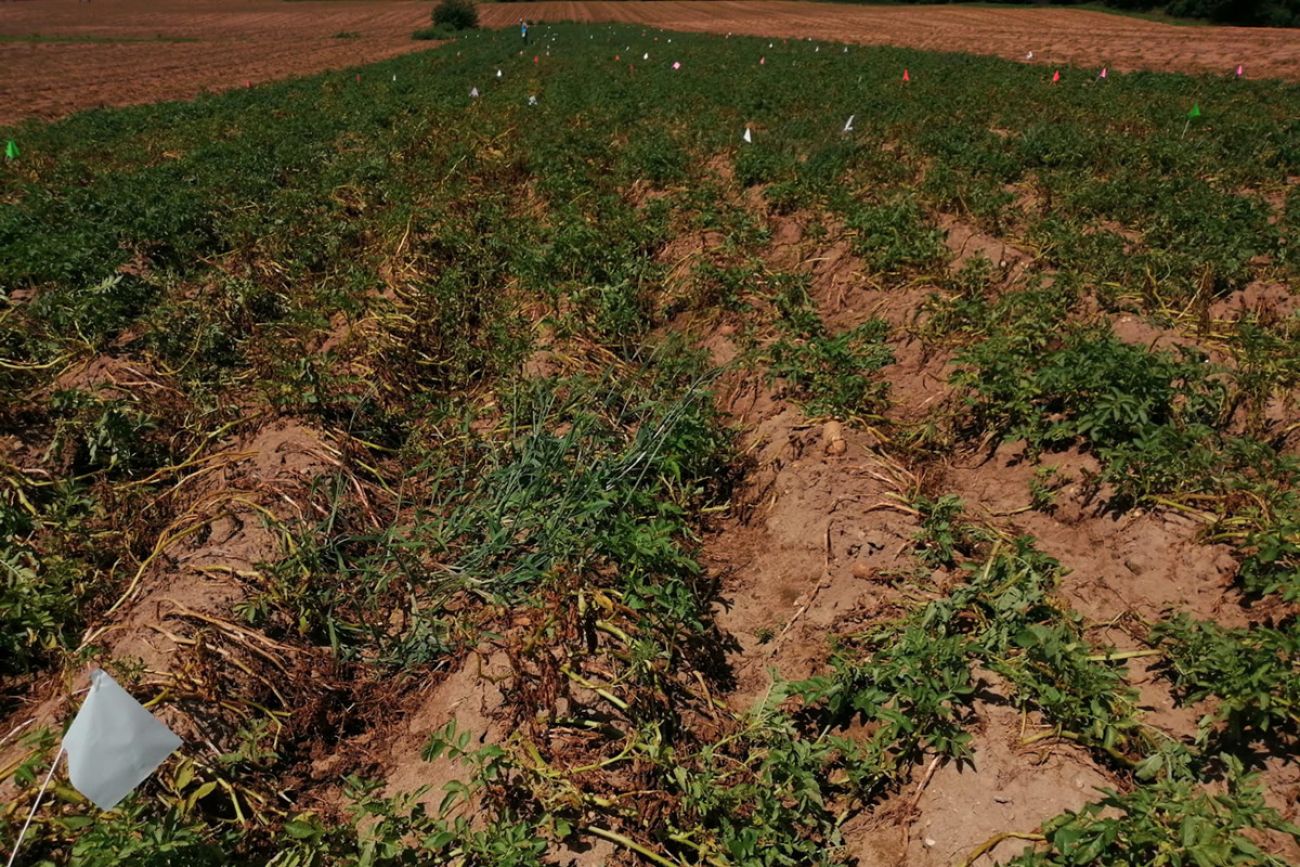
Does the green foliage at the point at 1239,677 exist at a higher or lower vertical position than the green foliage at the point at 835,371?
lower

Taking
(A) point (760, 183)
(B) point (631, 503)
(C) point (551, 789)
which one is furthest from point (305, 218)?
(C) point (551, 789)

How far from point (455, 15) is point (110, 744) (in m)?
45.7

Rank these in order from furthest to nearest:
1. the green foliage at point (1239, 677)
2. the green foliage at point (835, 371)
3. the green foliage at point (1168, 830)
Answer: the green foliage at point (835, 371) < the green foliage at point (1239, 677) < the green foliage at point (1168, 830)

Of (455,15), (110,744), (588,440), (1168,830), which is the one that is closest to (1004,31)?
(455,15)

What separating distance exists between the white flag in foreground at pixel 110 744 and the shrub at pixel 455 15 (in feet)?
146

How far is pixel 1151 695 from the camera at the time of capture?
2682 millimetres

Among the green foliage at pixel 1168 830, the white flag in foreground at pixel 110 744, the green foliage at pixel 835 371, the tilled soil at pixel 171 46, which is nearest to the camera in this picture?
the white flag in foreground at pixel 110 744

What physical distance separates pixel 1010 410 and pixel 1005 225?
9.79 ft

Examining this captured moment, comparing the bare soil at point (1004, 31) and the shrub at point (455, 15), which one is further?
the shrub at point (455, 15)

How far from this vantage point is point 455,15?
38.8m

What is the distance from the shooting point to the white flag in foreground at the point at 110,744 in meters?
1.70

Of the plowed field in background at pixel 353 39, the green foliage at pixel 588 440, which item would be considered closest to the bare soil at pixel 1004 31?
the plowed field in background at pixel 353 39

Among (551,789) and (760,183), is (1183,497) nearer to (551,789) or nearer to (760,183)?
(551,789)

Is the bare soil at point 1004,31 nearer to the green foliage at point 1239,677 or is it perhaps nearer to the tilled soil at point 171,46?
the tilled soil at point 171,46
